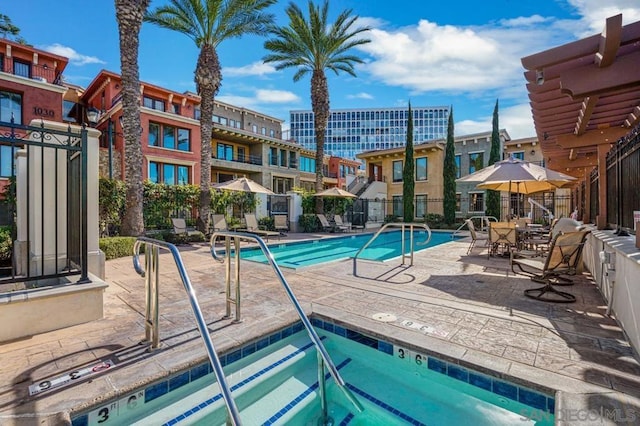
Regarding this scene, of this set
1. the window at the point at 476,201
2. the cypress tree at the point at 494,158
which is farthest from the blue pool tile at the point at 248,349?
the window at the point at 476,201

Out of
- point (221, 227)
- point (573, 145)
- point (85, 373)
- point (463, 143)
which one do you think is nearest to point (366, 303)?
point (85, 373)

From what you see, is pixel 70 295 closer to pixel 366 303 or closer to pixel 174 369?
pixel 174 369

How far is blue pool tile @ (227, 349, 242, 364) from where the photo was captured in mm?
3088

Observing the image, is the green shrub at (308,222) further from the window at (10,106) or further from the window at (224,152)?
the window at (10,106)

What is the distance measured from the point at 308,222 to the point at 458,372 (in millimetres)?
14864

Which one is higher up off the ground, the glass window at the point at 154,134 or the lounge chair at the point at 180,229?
the glass window at the point at 154,134

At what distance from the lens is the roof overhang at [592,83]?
3.05m

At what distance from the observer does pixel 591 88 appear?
11.3 feet

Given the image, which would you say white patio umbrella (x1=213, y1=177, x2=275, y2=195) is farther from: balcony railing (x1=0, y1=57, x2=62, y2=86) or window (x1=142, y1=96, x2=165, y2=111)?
window (x1=142, y1=96, x2=165, y2=111)

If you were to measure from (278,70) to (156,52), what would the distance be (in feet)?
22.7

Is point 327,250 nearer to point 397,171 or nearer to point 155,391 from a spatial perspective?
point 155,391

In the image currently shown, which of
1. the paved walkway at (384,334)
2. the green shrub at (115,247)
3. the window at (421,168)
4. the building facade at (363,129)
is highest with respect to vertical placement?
the building facade at (363,129)

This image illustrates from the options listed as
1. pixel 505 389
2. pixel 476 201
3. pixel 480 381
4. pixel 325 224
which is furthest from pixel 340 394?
pixel 476 201

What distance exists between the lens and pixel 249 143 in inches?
1041
